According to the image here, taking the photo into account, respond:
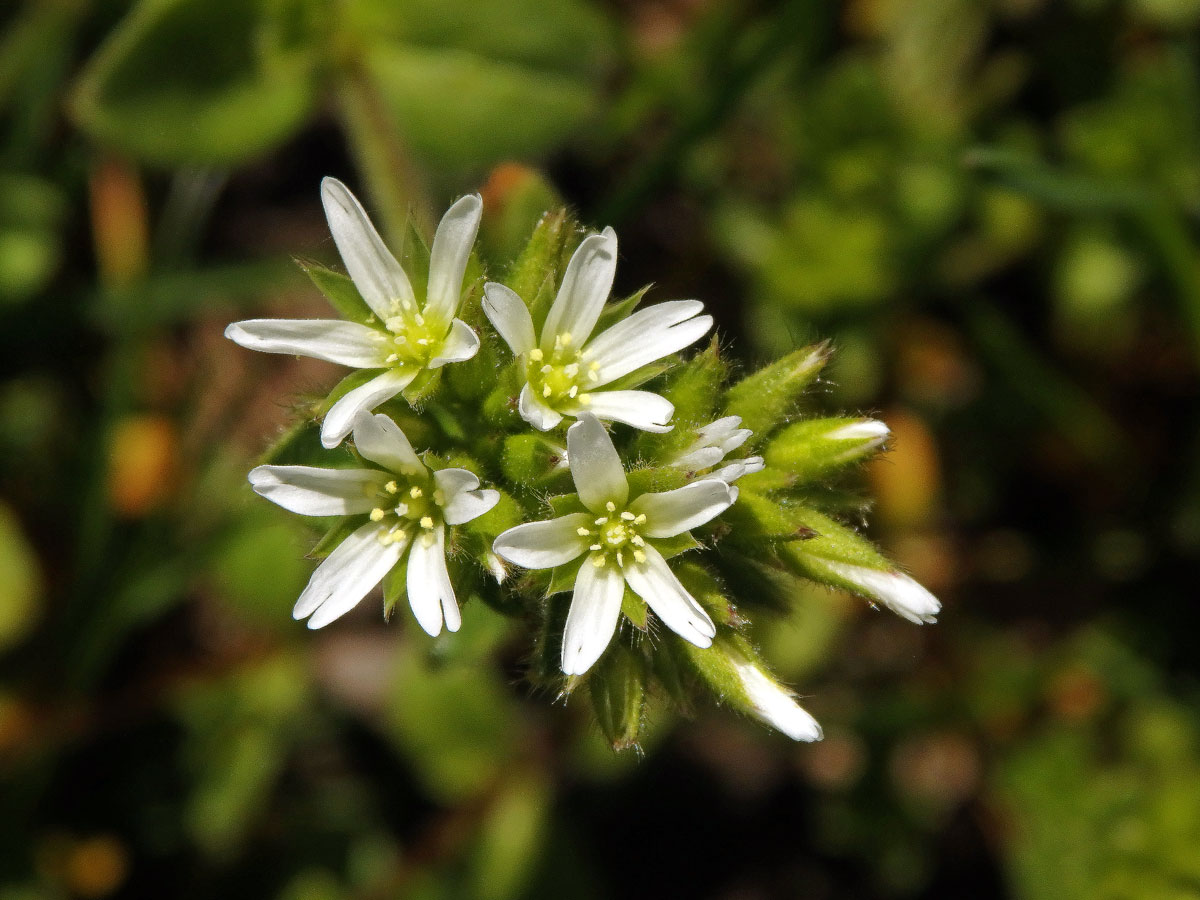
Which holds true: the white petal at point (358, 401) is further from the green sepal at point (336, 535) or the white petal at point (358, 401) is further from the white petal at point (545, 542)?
the white petal at point (545, 542)

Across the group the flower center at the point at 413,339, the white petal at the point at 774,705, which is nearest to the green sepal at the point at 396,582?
the flower center at the point at 413,339

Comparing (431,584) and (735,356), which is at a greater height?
(431,584)

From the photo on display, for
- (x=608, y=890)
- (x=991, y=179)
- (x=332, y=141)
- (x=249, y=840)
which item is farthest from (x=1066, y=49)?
(x=249, y=840)

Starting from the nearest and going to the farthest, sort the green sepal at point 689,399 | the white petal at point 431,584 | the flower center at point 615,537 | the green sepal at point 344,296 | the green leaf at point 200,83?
the white petal at point 431,584 → the flower center at point 615,537 → the green sepal at point 689,399 → the green sepal at point 344,296 → the green leaf at point 200,83

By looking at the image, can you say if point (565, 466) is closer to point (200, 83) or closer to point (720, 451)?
point (720, 451)

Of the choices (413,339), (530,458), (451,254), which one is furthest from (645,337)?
(413,339)

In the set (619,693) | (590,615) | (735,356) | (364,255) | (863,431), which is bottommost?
(735,356)

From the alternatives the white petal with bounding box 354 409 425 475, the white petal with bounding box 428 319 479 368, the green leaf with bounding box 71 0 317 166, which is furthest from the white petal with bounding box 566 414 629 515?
the green leaf with bounding box 71 0 317 166
